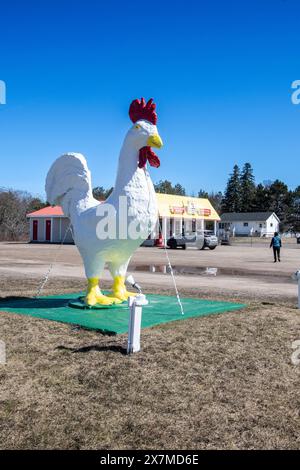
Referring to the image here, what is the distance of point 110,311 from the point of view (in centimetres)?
824

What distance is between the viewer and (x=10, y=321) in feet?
24.7

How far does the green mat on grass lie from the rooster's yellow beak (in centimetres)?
297

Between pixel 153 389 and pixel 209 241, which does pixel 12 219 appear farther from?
pixel 153 389

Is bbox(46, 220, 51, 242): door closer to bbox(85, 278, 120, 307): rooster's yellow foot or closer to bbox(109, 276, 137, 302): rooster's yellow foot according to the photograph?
bbox(109, 276, 137, 302): rooster's yellow foot

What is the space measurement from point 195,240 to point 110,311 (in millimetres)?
27685

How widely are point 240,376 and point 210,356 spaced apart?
0.69m

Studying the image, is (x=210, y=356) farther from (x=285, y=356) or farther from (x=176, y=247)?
(x=176, y=247)

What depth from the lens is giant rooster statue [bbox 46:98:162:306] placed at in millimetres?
8180

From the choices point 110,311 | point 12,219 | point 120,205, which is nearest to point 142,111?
point 120,205

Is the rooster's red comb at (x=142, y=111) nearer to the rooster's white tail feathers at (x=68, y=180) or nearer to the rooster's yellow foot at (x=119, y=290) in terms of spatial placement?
the rooster's white tail feathers at (x=68, y=180)

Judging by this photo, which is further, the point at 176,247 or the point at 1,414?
the point at 176,247

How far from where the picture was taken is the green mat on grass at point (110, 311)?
24.0ft
